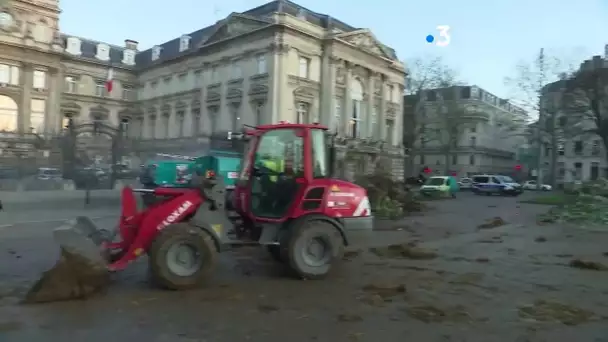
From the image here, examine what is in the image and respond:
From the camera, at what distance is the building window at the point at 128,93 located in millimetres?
67688

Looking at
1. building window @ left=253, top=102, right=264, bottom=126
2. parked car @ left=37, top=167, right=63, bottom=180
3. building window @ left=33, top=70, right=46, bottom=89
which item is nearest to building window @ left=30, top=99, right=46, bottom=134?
building window @ left=33, top=70, right=46, bottom=89

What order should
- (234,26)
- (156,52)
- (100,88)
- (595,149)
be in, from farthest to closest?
(595,149), (156,52), (100,88), (234,26)

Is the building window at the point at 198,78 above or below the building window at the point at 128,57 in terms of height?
below

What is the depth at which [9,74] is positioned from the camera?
54.0 metres

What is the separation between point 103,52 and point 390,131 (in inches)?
1483

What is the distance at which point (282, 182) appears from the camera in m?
9.44

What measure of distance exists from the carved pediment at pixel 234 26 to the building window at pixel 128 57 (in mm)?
19699

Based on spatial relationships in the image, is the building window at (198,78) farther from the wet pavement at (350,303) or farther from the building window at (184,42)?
the wet pavement at (350,303)

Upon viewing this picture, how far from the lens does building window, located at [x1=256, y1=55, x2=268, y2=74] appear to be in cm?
4916

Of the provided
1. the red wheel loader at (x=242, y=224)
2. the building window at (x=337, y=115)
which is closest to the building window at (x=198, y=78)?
the building window at (x=337, y=115)

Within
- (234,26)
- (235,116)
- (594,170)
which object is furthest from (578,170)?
(234,26)

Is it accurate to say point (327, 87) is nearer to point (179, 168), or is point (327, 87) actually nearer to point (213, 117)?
point (213, 117)

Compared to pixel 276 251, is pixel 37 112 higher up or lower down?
higher up

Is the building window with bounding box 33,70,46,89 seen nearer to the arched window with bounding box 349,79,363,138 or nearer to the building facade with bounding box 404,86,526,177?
the arched window with bounding box 349,79,363,138
